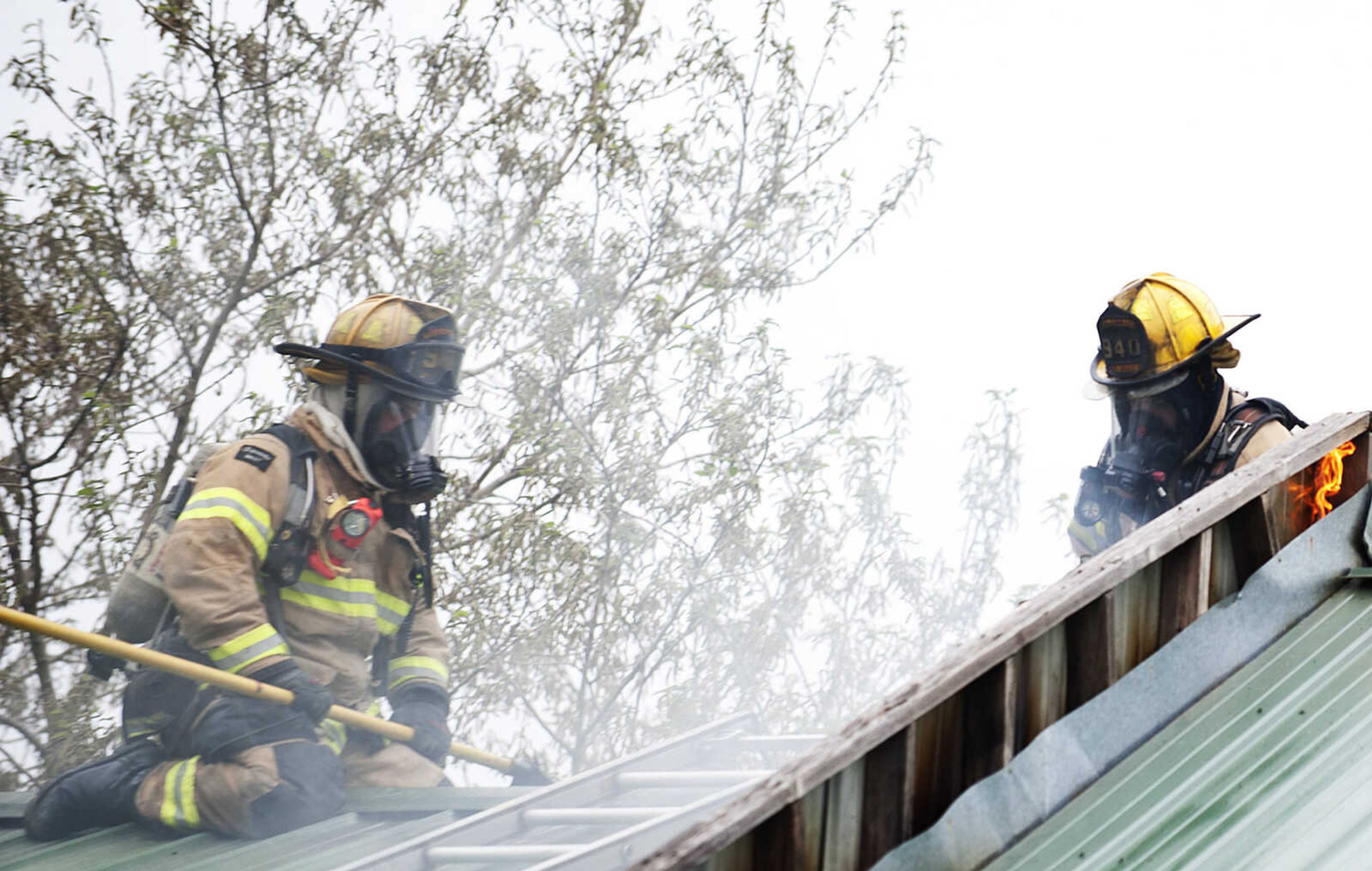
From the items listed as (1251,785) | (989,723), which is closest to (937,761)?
(989,723)

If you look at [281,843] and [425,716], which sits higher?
[425,716]

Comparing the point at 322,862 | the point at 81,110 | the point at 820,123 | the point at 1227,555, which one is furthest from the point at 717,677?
the point at 1227,555

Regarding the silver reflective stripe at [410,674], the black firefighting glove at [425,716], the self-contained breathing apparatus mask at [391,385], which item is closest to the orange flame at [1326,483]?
the self-contained breathing apparatus mask at [391,385]

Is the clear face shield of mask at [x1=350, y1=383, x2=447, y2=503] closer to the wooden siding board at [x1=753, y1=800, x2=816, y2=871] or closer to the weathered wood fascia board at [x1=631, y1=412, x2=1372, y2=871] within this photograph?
the weathered wood fascia board at [x1=631, y1=412, x2=1372, y2=871]

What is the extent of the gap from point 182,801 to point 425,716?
35.0 inches

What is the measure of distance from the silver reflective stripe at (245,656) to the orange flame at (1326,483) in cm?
272

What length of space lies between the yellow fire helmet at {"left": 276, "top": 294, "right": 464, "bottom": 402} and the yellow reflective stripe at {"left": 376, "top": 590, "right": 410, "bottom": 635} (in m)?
0.68

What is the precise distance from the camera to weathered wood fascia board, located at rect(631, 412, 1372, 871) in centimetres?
144

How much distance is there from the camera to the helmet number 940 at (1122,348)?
4.02 m

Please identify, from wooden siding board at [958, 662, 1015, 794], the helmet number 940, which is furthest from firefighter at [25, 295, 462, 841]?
wooden siding board at [958, 662, 1015, 794]

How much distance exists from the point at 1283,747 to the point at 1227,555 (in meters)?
0.40

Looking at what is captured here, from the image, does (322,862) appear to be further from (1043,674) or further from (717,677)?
(717,677)

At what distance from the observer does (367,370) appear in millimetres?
4031

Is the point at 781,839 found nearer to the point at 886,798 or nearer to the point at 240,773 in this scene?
the point at 886,798
